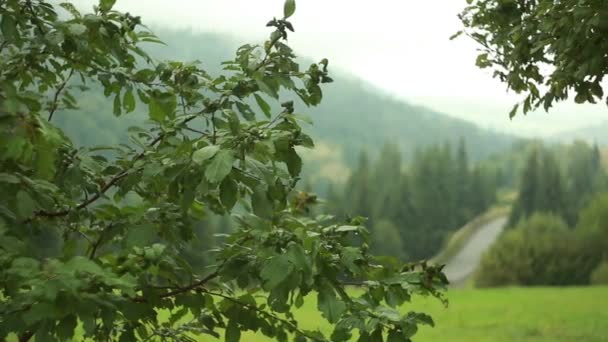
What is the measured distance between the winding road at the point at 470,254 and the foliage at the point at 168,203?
33.7 meters

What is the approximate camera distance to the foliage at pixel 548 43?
322cm

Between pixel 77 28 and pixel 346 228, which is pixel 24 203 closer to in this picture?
pixel 77 28

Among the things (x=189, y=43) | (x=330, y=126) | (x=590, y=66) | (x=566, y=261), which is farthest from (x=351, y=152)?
(x=590, y=66)

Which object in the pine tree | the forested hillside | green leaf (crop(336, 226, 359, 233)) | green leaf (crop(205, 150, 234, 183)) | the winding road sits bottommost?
the winding road

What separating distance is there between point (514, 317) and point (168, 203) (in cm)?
1046

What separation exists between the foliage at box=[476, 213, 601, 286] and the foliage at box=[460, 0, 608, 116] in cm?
1953

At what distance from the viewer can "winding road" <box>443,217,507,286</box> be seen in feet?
118

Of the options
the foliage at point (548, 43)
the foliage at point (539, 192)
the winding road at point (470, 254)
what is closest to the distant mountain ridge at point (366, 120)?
the winding road at point (470, 254)

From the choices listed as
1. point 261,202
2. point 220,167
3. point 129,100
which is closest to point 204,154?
point 220,167

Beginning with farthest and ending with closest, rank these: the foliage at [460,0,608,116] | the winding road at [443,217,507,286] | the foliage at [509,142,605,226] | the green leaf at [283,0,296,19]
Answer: the winding road at [443,217,507,286], the foliage at [509,142,605,226], the foliage at [460,0,608,116], the green leaf at [283,0,296,19]

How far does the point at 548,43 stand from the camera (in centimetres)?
361

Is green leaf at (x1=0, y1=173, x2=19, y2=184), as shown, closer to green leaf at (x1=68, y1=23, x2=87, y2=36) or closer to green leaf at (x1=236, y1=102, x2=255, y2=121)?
green leaf at (x1=68, y1=23, x2=87, y2=36)

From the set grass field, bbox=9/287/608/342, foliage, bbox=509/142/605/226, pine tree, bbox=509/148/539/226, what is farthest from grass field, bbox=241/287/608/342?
foliage, bbox=509/142/605/226

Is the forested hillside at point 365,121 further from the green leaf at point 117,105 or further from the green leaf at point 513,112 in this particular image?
the green leaf at point 117,105
